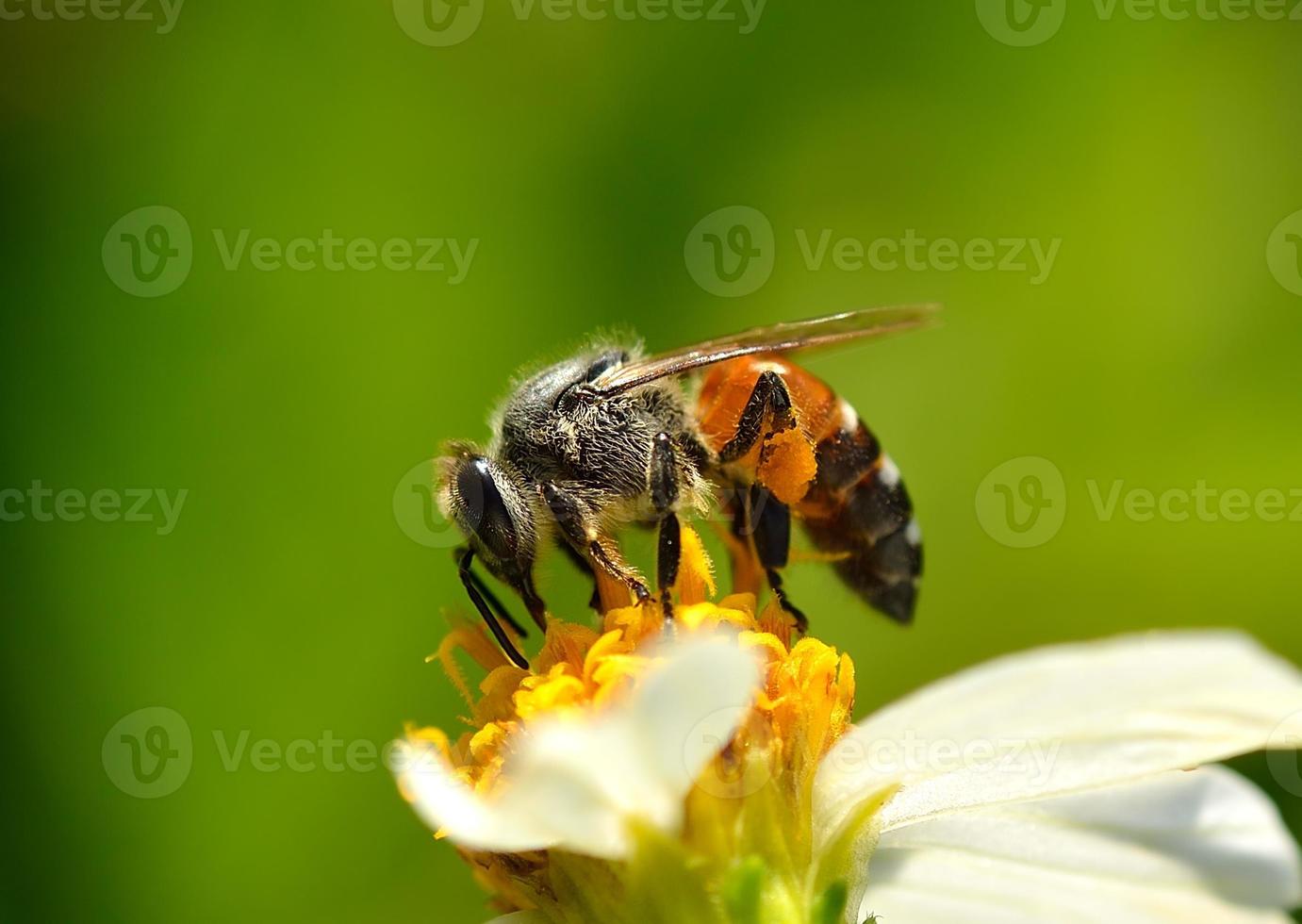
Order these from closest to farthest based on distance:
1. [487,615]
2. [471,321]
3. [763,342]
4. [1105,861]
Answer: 1. [1105,861]
2. [487,615]
3. [763,342]
4. [471,321]

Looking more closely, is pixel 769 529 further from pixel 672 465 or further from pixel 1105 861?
pixel 1105 861

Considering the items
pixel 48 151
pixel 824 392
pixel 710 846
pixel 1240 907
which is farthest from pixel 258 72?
pixel 1240 907

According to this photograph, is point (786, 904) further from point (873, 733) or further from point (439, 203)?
point (439, 203)

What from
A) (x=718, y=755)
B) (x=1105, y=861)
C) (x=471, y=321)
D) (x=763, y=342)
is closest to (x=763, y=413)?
(x=763, y=342)

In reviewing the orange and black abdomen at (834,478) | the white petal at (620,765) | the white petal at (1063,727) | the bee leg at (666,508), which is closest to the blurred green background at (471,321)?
the orange and black abdomen at (834,478)

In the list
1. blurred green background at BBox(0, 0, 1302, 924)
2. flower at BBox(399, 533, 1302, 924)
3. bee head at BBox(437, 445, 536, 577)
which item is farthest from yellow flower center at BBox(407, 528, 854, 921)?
blurred green background at BBox(0, 0, 1302, 924)

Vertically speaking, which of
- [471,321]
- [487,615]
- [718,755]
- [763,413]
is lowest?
[718,755]

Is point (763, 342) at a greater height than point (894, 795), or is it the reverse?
point (763, 342)

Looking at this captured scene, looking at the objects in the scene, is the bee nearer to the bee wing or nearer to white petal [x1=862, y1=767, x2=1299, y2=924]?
the bee wing
